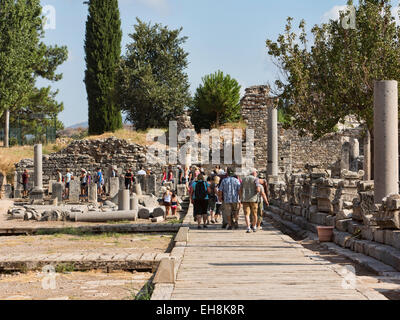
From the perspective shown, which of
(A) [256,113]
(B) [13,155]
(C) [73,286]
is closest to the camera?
(C) [73,286]

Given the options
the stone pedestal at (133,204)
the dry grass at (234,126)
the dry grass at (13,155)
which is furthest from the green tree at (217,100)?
the stone pedestal at (133,204)

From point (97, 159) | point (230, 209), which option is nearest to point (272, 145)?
point (230, 209)

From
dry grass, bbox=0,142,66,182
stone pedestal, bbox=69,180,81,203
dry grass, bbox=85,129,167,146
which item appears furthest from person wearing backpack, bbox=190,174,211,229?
dry grass, bbox=0,142,66,182

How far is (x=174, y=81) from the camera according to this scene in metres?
41.2

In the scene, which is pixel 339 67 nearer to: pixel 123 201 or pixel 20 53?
pixel 123 201

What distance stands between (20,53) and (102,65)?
5.59m

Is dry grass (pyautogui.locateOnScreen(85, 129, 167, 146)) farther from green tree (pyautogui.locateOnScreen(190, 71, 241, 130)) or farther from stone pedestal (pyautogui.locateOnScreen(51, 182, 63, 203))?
stone pedestal (pyautogui.locateOnScreen(51, 182, 63, 203))

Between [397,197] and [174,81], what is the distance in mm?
32967

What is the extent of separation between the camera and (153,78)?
4075 centimetres

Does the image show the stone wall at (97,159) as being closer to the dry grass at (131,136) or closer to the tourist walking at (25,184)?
the dry grass at (131,136)
